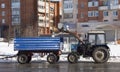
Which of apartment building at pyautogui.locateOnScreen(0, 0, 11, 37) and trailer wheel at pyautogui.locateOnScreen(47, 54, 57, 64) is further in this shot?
apartment building at pyautogui.locateOnScreen(0, 0, 11, 37)

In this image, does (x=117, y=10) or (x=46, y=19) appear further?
(x=46, y=19)

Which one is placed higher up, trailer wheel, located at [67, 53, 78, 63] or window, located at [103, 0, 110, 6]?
window, located at [103, 0, 110, 6]

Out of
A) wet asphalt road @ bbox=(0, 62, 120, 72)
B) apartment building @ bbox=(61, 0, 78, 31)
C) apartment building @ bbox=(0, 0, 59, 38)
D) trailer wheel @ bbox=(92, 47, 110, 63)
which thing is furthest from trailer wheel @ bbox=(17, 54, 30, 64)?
apartment building @ bbox=(0, 0, 59, 38)

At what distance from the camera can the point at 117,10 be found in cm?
9519

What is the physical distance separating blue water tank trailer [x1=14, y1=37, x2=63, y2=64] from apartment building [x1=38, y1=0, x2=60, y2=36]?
3362 inches

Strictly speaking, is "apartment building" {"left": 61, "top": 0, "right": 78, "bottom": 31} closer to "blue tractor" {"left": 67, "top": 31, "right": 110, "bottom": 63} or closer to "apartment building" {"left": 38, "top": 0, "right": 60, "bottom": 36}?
"apartment building" {"left": 38, "top": 0, "right": 60, "bottom": 36}

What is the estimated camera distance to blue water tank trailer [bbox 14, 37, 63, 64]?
28.4m

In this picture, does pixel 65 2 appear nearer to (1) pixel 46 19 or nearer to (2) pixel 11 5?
(1) pixel 46 19

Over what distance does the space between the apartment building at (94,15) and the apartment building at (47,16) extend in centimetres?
1478

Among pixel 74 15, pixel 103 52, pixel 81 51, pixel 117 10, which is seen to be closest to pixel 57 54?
pixel 81 51

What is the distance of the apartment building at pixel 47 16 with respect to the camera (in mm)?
119375

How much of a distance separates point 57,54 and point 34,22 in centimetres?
9020

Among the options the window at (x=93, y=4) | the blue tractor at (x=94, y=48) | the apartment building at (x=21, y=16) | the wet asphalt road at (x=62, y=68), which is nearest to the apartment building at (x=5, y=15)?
the apartment building at (x=21, y=16)

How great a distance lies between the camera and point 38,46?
93.9 ft
